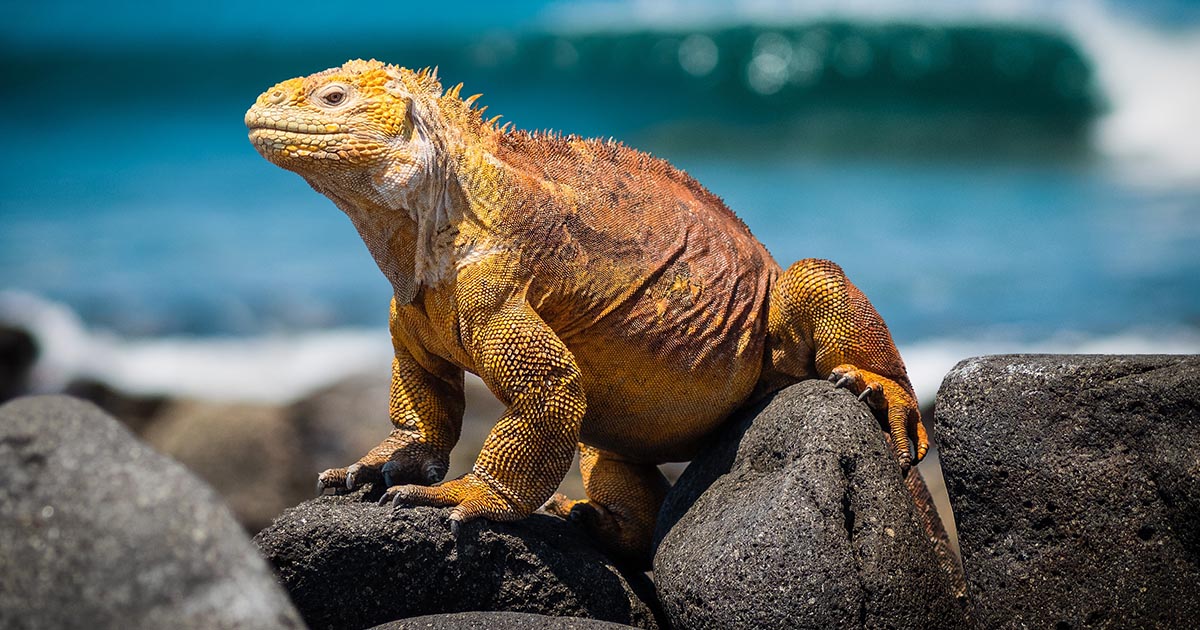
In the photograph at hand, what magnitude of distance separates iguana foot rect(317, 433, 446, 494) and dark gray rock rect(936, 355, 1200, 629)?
2429 millimetres

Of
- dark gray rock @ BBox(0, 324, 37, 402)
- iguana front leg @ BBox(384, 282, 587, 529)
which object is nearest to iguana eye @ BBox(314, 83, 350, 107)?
iguana front leg @ BBox(384, 282, 587, 529)

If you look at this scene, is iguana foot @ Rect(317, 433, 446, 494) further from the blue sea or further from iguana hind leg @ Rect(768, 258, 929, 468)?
the blue sea

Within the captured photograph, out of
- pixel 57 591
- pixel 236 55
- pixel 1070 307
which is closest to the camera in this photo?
pixel 57 591

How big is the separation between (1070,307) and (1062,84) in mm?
12733

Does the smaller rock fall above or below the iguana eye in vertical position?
below

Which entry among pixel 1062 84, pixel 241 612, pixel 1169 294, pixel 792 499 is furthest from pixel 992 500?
pixel 1062 84

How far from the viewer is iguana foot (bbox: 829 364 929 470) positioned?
218 inches

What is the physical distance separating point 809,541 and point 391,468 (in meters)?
2.03

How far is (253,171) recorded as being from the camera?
27.6 meters

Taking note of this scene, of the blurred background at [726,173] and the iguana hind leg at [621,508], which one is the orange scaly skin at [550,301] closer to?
the iguana hind leg at [621,508]

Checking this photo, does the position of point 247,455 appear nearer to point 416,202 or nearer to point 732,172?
point 416,202

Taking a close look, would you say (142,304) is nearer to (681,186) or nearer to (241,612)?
(681,186)

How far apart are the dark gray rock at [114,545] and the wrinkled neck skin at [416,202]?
1881 mm

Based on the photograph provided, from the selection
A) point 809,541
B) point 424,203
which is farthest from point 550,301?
point 809,541
